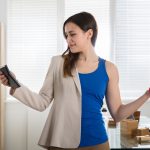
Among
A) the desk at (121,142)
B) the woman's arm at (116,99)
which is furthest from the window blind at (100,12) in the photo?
the woman's arm at (116,99)

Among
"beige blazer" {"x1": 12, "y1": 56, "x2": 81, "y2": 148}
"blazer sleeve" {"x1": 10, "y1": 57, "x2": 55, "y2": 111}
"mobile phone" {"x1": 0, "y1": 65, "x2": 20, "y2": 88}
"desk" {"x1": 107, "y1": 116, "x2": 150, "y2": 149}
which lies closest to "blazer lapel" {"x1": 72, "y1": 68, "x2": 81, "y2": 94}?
"beige blazer" {"x1": 12, "y1": 56, "x2": 81, "y2": 148}

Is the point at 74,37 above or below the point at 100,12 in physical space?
below

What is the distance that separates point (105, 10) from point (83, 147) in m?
2.57

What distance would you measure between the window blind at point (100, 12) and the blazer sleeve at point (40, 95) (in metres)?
2.32

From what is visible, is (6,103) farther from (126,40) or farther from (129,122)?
(129,122)

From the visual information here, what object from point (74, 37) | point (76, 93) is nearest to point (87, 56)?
point (74, 37)

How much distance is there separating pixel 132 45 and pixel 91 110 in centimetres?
247

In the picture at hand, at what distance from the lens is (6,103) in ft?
11.9

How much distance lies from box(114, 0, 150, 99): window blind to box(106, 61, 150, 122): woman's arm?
7.23ft

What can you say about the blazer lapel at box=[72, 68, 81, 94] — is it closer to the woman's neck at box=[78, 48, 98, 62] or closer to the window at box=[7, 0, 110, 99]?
the woman's neck at box=[78, 48, 98, 62]

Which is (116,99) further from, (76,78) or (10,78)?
(10,78)

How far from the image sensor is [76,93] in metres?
1.36

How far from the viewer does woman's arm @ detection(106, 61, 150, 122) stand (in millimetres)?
1492

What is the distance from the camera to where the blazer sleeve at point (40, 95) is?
55.2 inches
